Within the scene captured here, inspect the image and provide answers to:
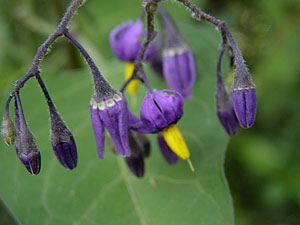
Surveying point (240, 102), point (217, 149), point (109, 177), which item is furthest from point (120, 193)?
point (240, 102)

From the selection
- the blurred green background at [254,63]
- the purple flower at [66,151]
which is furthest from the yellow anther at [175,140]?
the blurred green background at [254,63]

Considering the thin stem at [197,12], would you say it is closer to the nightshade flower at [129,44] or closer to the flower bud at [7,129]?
the nightshade flower at [129,44]

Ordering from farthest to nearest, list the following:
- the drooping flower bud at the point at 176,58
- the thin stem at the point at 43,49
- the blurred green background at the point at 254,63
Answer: the blurred green background at the point at 254,63 < the drooping flower bud at the point at 176,58 < the thin stem at the point at 43,49

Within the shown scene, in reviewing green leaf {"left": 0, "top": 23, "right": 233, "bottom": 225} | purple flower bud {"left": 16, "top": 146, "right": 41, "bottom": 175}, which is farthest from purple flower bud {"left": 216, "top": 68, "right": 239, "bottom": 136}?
purple flower bud {"left": 16, "top": 146, "right": 41, "bottom": 175}

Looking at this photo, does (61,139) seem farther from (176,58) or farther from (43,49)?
(176,58)

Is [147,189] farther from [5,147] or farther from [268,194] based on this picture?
[268,194]

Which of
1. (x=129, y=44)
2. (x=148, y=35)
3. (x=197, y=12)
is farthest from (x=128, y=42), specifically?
(x=197, y=12)
